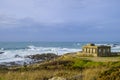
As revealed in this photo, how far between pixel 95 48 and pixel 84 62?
23.6ft

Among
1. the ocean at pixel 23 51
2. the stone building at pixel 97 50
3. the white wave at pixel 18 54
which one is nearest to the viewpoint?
the stone building at pixel 97 50

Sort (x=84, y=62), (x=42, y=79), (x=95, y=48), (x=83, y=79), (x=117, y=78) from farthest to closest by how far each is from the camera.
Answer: (x=95, y=48) < (x=84, y=62) < (x=42, y=79) < (x=83, y=79) < (x=117, y=78)

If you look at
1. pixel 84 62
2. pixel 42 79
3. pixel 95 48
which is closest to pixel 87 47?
pixel 95 48

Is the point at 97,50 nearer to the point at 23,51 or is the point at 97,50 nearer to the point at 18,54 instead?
the point at 18,54

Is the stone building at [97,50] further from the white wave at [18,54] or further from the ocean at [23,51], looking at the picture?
the white wave at [18,54]

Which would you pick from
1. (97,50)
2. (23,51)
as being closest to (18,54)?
(23,51)

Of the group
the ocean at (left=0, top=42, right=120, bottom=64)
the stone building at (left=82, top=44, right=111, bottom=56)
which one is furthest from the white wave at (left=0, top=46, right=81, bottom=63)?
the stone building at (left=82, top=44, right=111, bottom=56)

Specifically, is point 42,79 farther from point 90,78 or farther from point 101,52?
point 101,52

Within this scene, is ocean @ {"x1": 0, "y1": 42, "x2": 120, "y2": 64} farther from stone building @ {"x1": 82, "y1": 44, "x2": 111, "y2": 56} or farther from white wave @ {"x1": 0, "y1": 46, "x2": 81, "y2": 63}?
stone building @ {"x1": 82, "y1": 44, "x2": 111, "y2": 56}

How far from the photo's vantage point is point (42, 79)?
1316cm

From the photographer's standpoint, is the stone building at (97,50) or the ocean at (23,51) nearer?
the stone building at (97,50)

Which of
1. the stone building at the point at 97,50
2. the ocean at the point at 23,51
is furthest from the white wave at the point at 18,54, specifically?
the stone building at the point at 97,50

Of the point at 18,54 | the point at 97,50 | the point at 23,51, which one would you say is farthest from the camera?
the point at 23,51

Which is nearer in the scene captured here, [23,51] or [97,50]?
[97,50]
